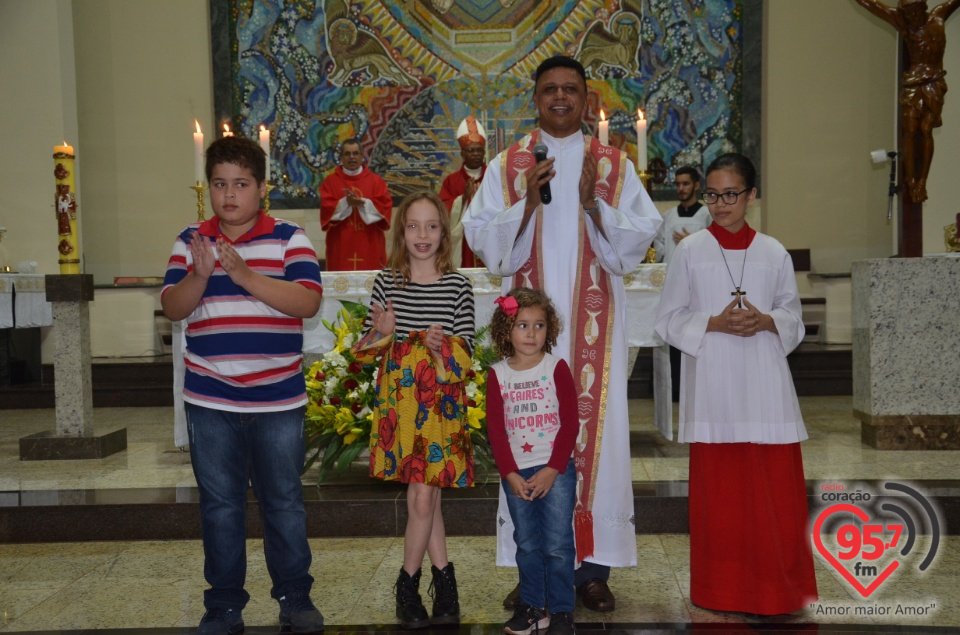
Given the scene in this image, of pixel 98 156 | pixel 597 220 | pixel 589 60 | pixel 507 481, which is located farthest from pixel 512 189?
pixel 98 156

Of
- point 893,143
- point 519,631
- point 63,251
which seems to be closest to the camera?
point 519,631

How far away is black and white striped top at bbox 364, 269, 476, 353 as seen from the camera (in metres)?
3.11

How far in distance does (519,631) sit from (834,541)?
177 cm

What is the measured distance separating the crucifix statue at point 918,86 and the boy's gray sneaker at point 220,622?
15.2 feet

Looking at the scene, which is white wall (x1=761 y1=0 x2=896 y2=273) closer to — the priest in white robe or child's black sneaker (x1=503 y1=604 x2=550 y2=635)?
the priest in white robe

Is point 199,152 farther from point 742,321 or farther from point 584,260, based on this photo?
point 742,321

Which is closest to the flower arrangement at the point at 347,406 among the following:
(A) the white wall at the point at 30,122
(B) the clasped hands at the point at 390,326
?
Result: (B) the clasped hands at the point at 390,326

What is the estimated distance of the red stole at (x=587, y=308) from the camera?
3348mm

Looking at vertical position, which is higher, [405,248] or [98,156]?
[98,156]

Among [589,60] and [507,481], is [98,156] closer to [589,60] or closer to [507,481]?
[589,60]

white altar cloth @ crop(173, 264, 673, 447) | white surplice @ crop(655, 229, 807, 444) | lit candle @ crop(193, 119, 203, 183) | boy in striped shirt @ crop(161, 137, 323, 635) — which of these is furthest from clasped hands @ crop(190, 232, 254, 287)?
white altar cloth @ crop(173, 264, 673, 447)

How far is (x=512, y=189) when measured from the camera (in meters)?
3.45

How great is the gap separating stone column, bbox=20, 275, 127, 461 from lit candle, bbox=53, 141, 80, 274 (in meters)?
0.15

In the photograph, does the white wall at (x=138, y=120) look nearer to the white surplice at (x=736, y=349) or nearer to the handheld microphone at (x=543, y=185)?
the handheld microphone at (x=543, y=185)
